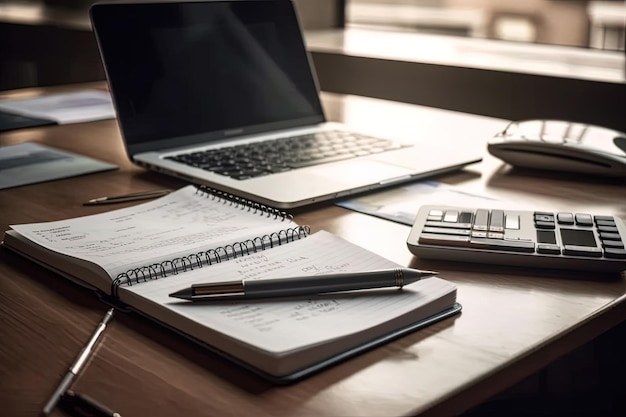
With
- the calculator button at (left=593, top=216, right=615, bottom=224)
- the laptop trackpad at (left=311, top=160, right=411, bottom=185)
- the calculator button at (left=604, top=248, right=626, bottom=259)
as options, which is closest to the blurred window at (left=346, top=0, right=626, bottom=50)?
the laptop trackpad at (left=311, top=160, right=411, bottom=185)

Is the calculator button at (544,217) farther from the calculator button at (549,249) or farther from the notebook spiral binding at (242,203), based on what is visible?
the notebook spiral binding at (242,203)

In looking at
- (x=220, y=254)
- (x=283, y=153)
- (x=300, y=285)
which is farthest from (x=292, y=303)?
(x=283, y=153)

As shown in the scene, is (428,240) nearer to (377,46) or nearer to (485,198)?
(485,198)

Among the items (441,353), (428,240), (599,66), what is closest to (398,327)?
A: (441,353)

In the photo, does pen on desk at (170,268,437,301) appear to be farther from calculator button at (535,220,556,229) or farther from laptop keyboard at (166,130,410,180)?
laptop keyboard at (166,130,410,180)

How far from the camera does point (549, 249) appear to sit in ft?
2.56

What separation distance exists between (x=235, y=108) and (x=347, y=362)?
739 millimetres

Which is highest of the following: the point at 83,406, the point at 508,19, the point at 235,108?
the point at 508,19

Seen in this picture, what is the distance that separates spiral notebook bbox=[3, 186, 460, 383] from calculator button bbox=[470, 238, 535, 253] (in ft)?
0.33

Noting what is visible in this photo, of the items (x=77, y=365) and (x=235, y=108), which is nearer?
(x=77, y=365)

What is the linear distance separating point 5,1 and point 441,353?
3.32 meters

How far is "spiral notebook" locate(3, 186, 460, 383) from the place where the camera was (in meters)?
0.59

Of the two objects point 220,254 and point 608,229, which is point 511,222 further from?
point 220,254

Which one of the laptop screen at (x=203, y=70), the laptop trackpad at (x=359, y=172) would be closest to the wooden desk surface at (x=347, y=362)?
the laptop trackpad at (x=359, y=172)
